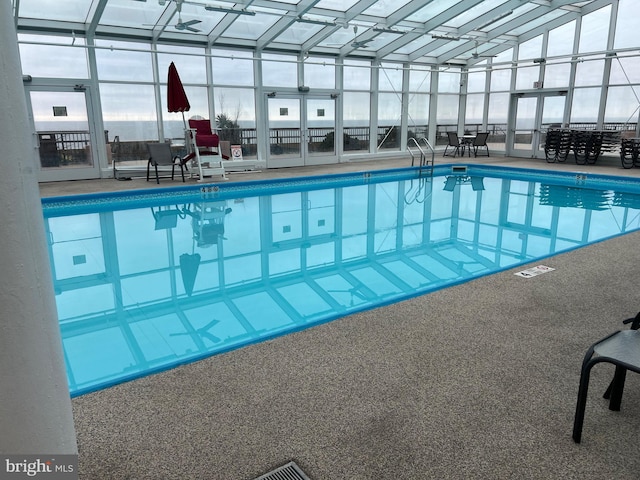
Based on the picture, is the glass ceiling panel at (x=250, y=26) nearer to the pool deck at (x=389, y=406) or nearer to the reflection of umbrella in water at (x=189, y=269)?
the reflection of umbrella in water at (x=189, y=269)

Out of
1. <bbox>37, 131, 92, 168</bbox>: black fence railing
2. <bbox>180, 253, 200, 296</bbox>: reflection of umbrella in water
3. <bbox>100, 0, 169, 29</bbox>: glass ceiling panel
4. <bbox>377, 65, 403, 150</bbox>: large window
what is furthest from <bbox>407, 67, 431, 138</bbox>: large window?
<bbox>180, 253, 200, 296</bbox>: reflection of umbrella in water

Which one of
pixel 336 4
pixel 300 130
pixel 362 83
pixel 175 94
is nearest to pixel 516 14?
pixel 362 83

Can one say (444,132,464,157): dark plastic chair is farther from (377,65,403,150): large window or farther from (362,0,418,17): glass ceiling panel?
(362,0,418,17): glass ceiling panel

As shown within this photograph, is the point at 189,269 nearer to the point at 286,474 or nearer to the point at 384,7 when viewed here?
the point at 286,474

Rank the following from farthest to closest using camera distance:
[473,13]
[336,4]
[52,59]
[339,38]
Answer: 1. [339,38]
2. [473,13]
3. [336,4]
4. [52,59]

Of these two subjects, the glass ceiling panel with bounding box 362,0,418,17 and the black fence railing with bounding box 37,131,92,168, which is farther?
the glass ceiling panel with bounding box 362,0,418,17

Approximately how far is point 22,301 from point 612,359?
1.61 meters

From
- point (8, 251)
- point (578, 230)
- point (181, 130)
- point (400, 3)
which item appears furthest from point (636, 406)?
point (181, 130)

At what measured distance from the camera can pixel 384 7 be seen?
28.0 feet

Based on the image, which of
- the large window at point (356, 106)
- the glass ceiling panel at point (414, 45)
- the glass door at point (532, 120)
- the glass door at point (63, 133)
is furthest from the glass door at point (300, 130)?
the glass door at point (532, 120)

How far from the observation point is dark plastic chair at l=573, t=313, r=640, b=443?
1449mm

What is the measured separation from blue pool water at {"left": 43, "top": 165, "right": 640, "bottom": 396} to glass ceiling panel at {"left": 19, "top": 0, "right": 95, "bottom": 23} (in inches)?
120

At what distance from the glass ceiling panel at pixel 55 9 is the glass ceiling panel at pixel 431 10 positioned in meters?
5.70

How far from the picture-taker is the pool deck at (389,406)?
1524 mm
